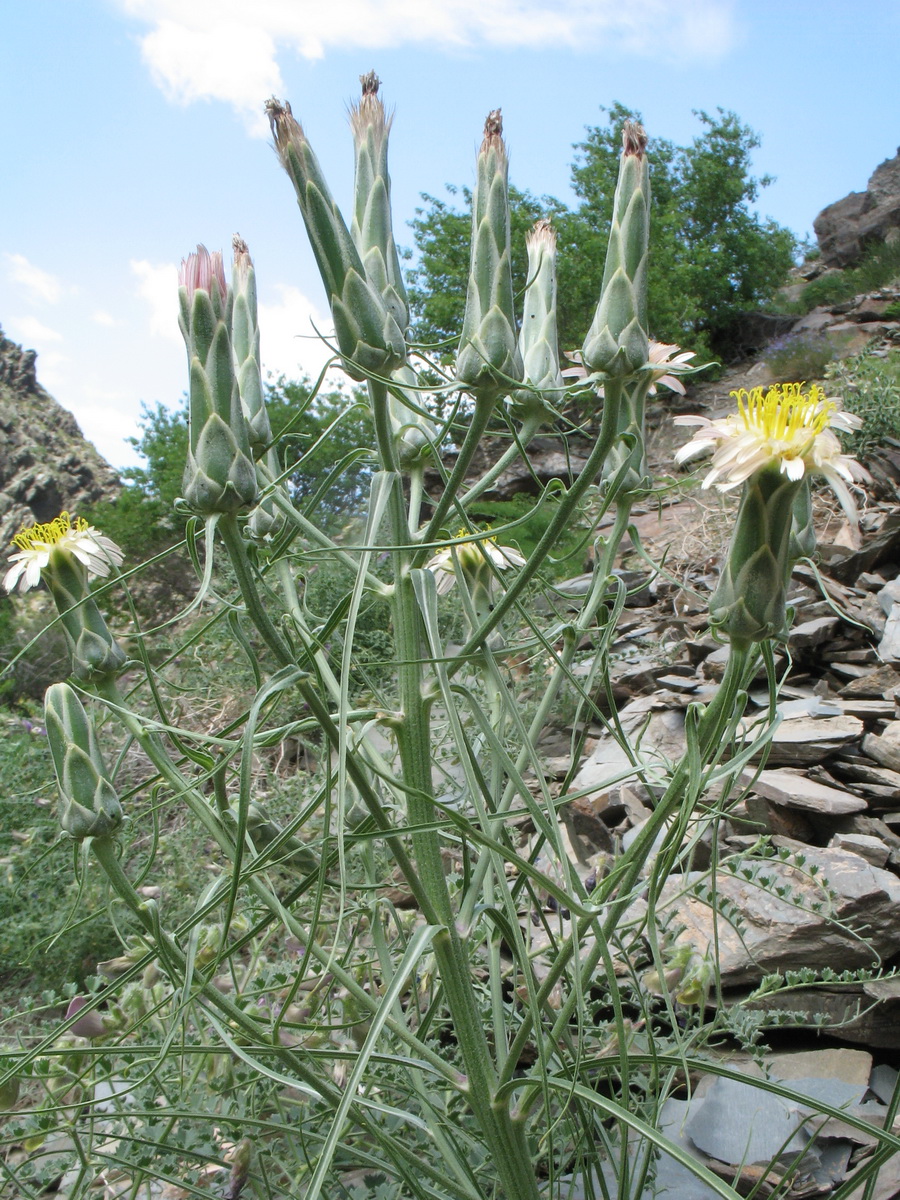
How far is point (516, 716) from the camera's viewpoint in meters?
0.93

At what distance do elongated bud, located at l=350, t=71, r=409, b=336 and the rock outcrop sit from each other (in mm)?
22083

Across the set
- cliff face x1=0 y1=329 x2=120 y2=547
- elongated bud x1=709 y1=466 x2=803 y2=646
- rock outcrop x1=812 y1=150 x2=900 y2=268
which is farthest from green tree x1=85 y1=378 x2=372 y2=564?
→ rock outcrop x1=812 y1=150 x2=900 y2=268

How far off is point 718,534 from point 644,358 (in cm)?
467

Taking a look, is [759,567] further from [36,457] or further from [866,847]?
[36,457]

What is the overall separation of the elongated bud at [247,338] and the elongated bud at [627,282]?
1.62 ft

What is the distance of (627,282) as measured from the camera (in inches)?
39.4

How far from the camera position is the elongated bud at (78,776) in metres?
1.04

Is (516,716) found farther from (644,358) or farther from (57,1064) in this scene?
(57,1064)

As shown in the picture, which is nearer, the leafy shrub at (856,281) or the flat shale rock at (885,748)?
the flat shale rock at (885,748)

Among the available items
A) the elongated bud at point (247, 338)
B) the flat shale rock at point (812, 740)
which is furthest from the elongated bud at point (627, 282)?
the flat shale rock at point (812, 740)

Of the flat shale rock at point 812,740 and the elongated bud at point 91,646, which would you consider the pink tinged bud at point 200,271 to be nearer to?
the elongated bud at point 91,646

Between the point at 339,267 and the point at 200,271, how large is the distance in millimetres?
148

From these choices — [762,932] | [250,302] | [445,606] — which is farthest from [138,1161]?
[445,606]

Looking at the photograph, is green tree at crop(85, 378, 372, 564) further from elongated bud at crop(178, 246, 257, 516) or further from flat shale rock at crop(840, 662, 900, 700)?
elongated bud at crop(178, 246, 257, 516)
